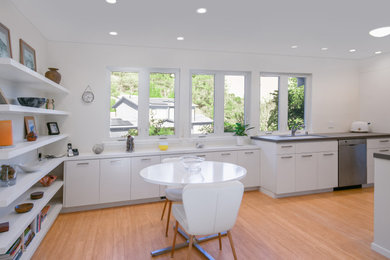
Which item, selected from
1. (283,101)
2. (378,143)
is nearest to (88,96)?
(283,101)

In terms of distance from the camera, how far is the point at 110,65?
4.04 meters

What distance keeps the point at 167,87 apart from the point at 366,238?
3.52 metres

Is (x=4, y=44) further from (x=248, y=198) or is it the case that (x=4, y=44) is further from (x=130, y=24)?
(x=248, y=198)

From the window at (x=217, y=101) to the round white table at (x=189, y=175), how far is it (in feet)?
6.34

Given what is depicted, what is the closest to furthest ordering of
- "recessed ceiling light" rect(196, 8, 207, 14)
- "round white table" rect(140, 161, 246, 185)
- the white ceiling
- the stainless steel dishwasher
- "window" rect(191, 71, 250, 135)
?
"round white table" rect(140, 161, 246, 185) → the white ceiling → "recessed ceiling light" rect(196, 8, 207, 14) → the stainless steel dishwasher → "window" rect(191, 71, 250, 135)

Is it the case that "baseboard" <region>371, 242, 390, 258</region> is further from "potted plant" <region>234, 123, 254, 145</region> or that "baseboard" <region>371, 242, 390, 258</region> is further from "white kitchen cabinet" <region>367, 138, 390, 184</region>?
"white kitchen cabinet" <region>367, 138, 390, 184</region>

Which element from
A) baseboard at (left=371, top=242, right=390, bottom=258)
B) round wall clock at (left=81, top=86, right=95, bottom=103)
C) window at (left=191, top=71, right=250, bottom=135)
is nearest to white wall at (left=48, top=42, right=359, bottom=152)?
round wall clock at (left=81, top=86, right=95, bottom=103)

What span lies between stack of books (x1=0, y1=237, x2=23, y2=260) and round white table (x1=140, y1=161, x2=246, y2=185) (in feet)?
3.89

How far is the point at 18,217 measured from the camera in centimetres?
232

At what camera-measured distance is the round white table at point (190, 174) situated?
7.28 feet

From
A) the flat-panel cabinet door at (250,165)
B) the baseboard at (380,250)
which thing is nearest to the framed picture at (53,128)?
the flat-panel cabinet door at (250,165)

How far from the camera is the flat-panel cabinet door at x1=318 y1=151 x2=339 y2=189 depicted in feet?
14.4

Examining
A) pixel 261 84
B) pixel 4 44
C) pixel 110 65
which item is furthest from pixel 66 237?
pixel 261 84

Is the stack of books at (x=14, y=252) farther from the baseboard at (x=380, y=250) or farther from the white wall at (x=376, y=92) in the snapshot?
the white wall at (x=376, y=92)
